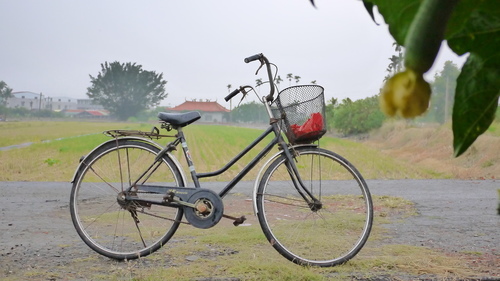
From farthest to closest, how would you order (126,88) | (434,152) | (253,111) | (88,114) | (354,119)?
(88,114), (126,88), (253,111), (354,119), (434,152)

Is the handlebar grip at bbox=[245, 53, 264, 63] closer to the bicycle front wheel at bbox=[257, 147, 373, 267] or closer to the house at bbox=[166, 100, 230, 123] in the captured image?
the bicycle front wheel at bbox=[257, 147, 373, 267]

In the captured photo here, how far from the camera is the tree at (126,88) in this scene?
3594cm

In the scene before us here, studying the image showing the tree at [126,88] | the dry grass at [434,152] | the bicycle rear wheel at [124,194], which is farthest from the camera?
the tree at [126,88]

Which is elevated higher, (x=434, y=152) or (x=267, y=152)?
(x=267, y=152)

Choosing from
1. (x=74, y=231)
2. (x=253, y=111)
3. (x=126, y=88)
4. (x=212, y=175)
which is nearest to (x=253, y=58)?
(x=212, y=175)

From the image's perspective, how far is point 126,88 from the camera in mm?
36500

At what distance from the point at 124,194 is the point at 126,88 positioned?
35.2 m

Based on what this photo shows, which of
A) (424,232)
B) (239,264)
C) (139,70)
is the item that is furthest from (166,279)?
(139,70)

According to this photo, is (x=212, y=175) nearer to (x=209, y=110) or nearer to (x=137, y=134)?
(x=137, y=134)

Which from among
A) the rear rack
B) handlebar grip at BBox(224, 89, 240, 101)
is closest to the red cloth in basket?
handlebar grip at BBox(224, 89, 240, 101)

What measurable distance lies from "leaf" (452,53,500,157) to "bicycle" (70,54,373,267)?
2052mm

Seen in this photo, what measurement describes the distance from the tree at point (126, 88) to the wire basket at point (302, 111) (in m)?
34.0

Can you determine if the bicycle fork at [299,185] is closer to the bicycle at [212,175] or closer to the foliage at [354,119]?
the bicycle at [212,175]

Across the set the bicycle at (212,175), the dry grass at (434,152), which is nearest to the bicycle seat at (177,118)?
the bicycle at (212,175)
